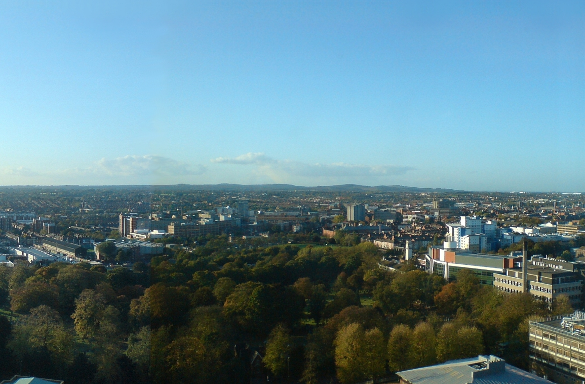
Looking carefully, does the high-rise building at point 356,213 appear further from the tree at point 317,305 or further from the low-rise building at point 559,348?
the low-rise building at point 559,348

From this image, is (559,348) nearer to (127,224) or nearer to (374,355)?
(374,355)

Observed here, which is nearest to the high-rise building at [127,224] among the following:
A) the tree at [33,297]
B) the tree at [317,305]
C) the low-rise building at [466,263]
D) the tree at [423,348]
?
the tree at [33,297]

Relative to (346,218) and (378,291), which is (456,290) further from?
(346,218)

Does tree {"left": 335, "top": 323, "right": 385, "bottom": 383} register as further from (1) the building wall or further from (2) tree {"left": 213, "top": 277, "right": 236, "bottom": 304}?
(2) tree {"left": 213, "top": 277, "right": 236, "bottom": 304}

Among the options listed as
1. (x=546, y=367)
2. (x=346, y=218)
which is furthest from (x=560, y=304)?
(x=346, y=218)

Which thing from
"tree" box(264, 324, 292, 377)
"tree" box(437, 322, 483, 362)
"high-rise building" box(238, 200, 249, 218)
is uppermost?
"high-rise building" box(238, 200, 249, 218)

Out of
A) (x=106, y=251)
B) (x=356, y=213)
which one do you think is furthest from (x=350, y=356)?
(x=356, y=213)

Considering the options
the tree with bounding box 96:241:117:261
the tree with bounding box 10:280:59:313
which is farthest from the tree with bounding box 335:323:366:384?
the tree with bounding box 96:241:117:261
